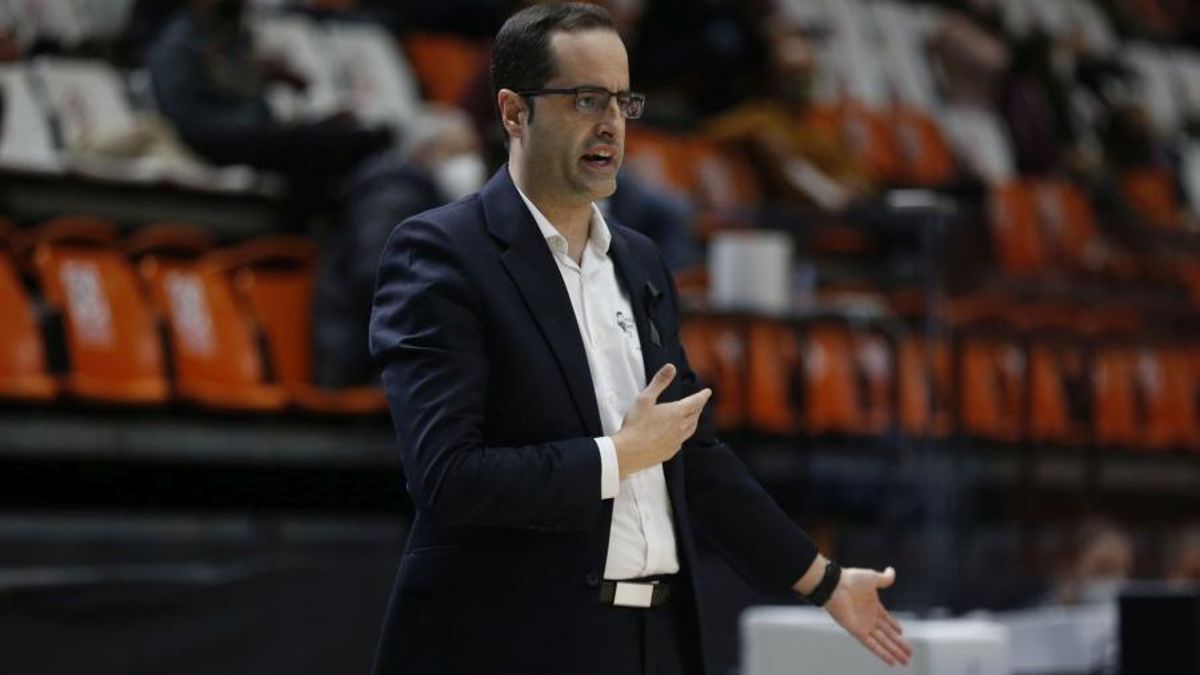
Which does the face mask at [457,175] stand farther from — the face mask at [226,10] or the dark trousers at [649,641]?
the dark trousers at [649,641]

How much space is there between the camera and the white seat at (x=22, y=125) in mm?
7953

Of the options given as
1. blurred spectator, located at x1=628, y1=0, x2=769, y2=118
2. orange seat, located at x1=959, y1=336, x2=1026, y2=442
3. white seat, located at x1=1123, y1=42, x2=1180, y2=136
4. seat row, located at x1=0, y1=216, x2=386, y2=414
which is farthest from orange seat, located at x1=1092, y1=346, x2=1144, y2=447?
white seat, located at x1=1123, y1=42, x2=1180, y2=136

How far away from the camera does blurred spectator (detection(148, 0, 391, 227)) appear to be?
7.85 m

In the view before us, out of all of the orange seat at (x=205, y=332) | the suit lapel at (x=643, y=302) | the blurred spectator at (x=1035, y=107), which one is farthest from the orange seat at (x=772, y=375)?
the blurred spectator at (x=1035, y=107)

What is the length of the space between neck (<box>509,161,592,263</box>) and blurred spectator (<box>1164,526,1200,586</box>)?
5.75 m

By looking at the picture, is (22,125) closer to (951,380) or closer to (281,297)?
(281,297)

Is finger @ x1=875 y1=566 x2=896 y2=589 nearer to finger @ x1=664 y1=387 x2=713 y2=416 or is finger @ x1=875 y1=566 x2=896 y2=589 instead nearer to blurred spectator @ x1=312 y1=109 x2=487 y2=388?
finger @ x1=664 y1=387 x2=713 y2=416

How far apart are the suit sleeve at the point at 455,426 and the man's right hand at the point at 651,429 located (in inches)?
1.9

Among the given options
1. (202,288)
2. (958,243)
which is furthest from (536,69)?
(958,243)

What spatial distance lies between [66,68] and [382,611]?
409 cm

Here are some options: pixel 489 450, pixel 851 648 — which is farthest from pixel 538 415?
pixel 851 648

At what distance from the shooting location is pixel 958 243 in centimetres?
949

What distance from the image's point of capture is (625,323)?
113 inches

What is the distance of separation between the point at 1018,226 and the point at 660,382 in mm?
9638
